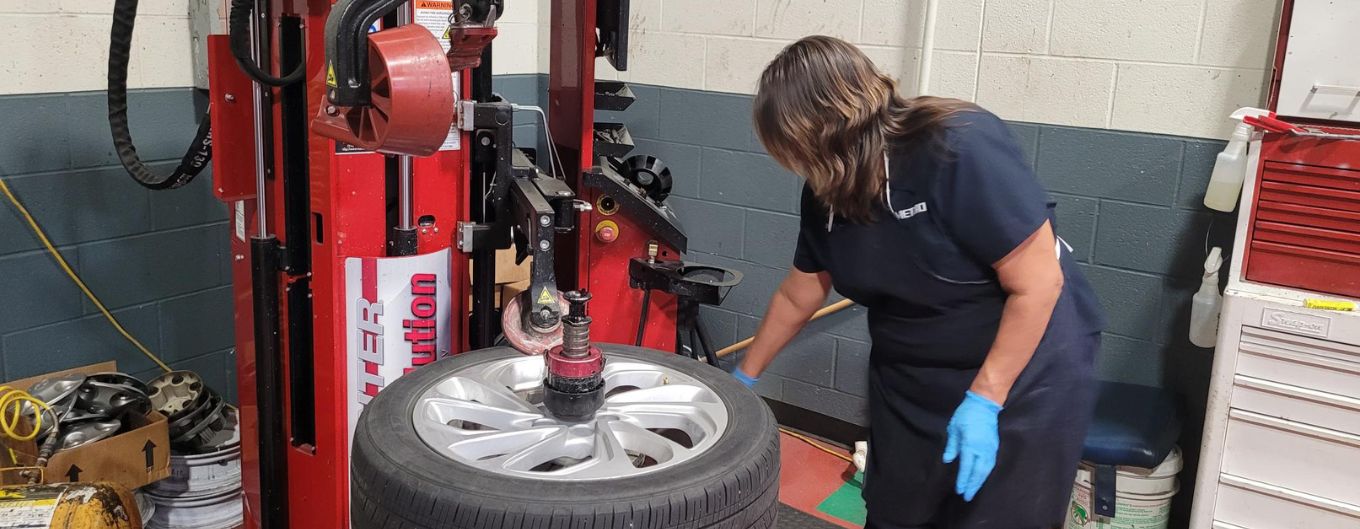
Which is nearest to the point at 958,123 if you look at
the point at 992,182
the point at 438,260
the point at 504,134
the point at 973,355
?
the point at 992,182

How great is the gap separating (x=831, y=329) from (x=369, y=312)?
189cm

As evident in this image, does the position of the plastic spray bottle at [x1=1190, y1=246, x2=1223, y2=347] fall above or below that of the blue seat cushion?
above

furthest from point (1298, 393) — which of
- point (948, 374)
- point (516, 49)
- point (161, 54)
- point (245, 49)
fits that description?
point (161, 54)

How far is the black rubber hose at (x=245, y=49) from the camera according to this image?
186 cm

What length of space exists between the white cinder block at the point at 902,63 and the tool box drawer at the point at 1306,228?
1098mm

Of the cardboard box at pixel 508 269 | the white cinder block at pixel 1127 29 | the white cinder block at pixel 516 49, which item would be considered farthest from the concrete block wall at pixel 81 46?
the white cinder block at pixel 1127 29

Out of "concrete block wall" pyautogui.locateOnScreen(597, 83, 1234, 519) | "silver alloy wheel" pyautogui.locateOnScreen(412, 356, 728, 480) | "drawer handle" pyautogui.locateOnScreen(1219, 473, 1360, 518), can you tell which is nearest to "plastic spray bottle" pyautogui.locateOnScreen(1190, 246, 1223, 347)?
"concrete block wall" pyautogui.locateOnScreen(597, 83, 1234, 519)

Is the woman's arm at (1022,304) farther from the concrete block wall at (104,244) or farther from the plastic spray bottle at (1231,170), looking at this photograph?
the concrete block wall at (104,244)

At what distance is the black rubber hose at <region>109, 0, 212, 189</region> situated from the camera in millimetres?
1966

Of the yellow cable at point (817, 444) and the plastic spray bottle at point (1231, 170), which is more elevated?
the plastic spray bottle at point (1231, 170)

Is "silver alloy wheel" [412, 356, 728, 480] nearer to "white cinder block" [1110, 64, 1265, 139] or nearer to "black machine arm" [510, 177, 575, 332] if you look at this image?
"black machine arm" [510, 177, 575, 332]

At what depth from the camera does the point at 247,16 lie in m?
1.94

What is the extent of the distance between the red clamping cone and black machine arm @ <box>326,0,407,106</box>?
3 cm

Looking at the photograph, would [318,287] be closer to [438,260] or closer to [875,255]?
[438,260]
